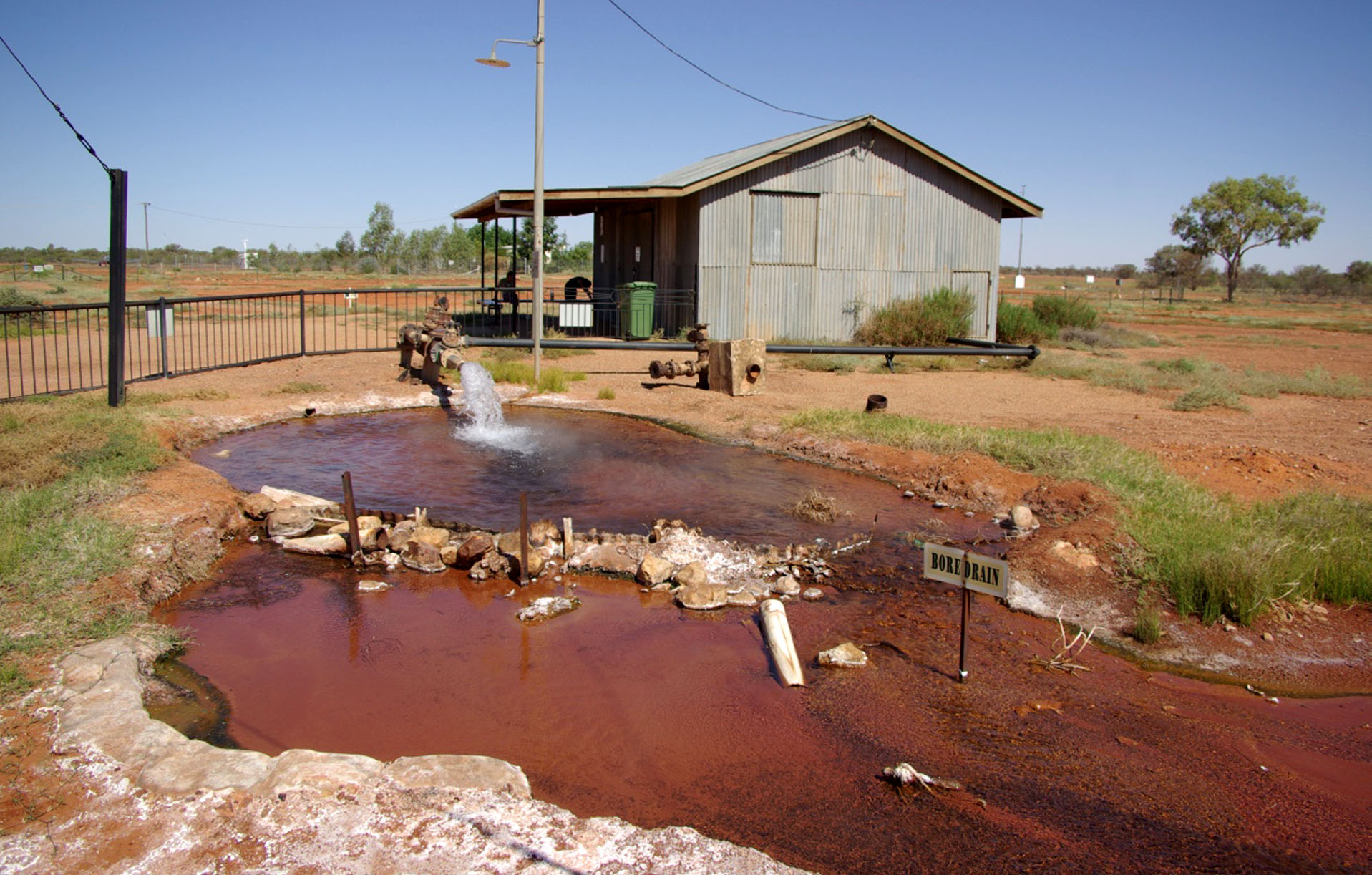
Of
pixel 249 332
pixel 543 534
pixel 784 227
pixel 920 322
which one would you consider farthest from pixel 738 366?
pixel 249 332

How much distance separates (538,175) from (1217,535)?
39.2 ft

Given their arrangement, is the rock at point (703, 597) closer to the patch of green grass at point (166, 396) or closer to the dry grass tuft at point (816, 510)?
the dry grass tuft at point (816, 510)

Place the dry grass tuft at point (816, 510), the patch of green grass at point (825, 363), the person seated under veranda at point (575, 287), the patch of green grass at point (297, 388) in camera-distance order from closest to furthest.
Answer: the dry grass tuft at point (816, 510), the patch of green grass at point (297, 388), the patch of green grass at point (825, 363), the person seated under veranda at point (575, 287)

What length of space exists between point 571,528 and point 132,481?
4.15 meters

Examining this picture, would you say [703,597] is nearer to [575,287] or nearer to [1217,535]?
[1217,535]

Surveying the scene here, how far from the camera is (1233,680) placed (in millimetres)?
6562

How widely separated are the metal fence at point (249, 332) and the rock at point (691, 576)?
9794mm

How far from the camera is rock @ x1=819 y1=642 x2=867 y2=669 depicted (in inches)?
259

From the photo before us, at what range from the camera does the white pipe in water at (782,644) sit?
6.32m

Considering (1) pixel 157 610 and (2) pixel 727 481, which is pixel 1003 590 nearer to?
(2) pixel 727 481

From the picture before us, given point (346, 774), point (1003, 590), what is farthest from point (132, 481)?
point (1003, 590)

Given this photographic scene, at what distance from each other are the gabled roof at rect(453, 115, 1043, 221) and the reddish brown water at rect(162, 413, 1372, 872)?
47.8 ft

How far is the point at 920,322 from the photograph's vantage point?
76.7 ft

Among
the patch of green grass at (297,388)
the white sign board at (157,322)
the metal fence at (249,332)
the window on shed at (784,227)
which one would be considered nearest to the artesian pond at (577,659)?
the patch of green grass at (297,388)
